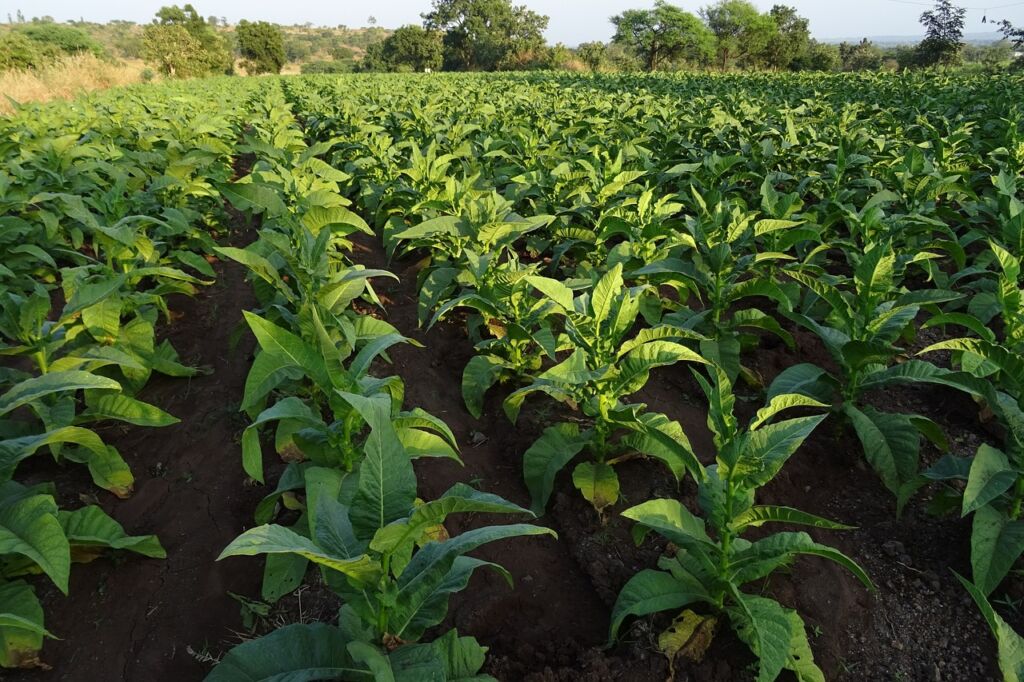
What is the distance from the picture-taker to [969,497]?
7.13 feet

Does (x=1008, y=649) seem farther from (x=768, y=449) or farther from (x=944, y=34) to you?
(x=944, y=34)

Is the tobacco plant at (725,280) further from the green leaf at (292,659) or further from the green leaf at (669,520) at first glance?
the green leaf at (292,659)

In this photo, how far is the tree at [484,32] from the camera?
70.8 m

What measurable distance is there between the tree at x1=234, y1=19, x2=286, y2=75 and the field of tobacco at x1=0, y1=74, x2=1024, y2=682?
6676 centimetres

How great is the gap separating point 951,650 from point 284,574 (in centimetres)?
261

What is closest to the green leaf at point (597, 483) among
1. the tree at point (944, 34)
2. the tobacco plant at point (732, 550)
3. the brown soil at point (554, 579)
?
the brown soil at point (554, 579)

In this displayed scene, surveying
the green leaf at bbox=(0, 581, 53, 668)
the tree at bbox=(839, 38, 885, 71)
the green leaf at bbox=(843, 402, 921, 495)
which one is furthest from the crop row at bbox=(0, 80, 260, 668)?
the tree at bbox=(839, 38, 885, 71)

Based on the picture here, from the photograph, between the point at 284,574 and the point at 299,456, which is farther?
the point at 299,456

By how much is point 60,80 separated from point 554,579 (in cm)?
3022

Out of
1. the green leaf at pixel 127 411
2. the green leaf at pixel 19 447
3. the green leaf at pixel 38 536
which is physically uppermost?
the green leaf at pixel 19 447

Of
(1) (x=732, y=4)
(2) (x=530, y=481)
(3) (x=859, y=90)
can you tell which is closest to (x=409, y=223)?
(2) (x=530, y=481)

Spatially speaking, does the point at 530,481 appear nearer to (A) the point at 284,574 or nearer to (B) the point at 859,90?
(A) the point at 284,574

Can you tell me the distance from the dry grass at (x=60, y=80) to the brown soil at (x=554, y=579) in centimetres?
1937

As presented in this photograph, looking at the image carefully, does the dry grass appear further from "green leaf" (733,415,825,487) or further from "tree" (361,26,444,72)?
"tree" (361,26,444,72)
